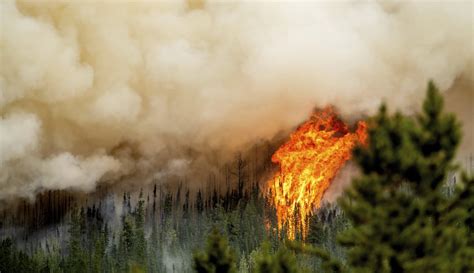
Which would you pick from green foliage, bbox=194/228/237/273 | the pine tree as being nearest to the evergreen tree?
green foliage, bbox=194/228/237/273

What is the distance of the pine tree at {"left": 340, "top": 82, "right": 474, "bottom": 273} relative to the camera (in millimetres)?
23234

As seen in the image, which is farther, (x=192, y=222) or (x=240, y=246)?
(x=192, y=222)

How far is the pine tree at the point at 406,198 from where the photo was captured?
76.2 feet

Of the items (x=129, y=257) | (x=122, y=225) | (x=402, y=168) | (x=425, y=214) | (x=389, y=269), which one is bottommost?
(x=389, y=269)

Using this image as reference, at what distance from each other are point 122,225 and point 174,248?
12820 millimetres

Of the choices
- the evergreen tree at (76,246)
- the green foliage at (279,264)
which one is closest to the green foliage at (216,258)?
the green foliage at (279,264)

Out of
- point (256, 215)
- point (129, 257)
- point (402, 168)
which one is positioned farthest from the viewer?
point (256, 215)

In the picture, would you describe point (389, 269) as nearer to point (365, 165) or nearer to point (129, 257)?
point (365, 165)

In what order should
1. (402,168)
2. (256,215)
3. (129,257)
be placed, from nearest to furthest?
(402,168), (129,257), (256,215)

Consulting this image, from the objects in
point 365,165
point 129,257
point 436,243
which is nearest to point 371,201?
point 365,165

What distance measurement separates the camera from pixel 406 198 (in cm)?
2345

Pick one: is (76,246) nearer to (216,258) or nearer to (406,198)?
(216,258)

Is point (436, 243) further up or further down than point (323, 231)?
further down

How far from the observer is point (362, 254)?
2398 centimetres
